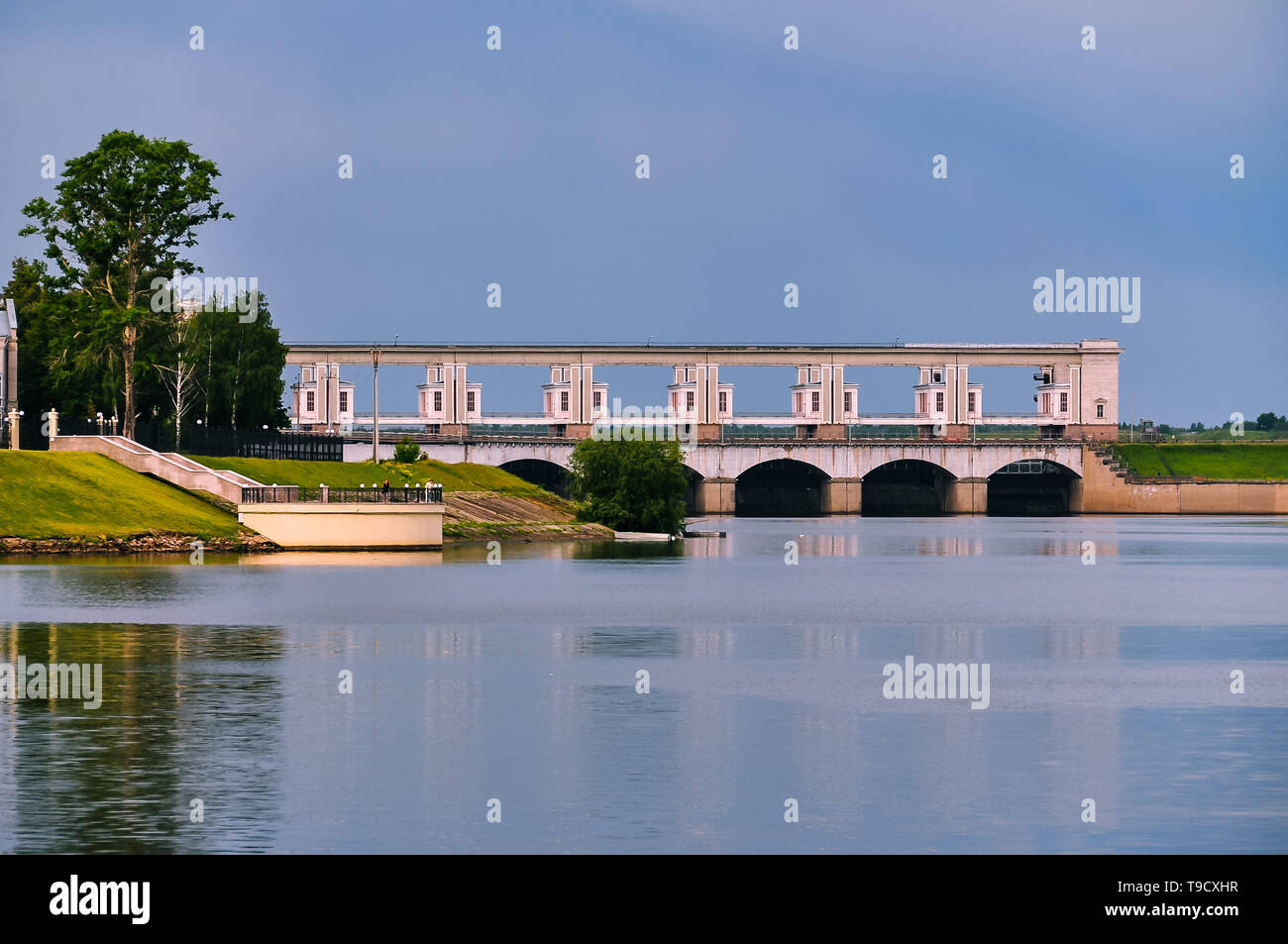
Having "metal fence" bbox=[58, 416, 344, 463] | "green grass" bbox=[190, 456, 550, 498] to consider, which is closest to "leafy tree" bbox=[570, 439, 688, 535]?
"green grass" bbox=[190, 456, 550, 498]

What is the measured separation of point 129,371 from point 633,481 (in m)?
34.6

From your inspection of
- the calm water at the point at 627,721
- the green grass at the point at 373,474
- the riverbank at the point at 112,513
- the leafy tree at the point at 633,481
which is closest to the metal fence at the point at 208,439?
the green grass at the point at 373,474

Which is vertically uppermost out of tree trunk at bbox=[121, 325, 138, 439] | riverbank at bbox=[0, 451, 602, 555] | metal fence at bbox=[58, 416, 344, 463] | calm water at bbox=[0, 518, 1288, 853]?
tree trunk at bbox=[121, 325, 138, 439]

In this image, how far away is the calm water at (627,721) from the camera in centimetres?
2505

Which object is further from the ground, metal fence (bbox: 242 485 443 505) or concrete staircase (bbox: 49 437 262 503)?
concrete staircase (bbox: 49 437 262 503)

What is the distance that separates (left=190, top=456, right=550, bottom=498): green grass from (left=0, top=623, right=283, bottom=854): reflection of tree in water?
2671 inches

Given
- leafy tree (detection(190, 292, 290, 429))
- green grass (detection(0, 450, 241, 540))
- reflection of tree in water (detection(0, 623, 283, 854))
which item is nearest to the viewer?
reflection of tree in water (detection(0, 623, 283, 854))

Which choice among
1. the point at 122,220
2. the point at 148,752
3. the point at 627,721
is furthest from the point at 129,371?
the point at 148,752

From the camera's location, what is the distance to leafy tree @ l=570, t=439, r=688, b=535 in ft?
408

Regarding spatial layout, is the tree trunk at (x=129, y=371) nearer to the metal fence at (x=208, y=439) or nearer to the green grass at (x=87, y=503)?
the metal fence at (x=208, y=439)

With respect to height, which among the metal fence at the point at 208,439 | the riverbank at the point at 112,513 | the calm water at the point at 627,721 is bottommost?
the calm water at the point at 627,721

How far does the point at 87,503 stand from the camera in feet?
299

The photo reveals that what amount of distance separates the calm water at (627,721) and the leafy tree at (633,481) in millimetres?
53417

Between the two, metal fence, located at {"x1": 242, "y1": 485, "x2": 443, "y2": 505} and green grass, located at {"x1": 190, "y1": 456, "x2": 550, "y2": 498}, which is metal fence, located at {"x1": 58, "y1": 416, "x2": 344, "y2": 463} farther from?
metal fence, located at {"x1": 242, "y1": 485, "x2": 443, "y2": 505}
